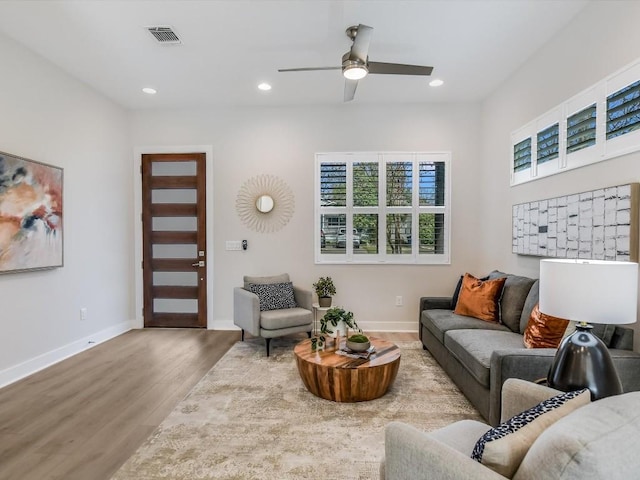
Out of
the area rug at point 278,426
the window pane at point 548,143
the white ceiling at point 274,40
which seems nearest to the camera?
the area rug at point 278,426

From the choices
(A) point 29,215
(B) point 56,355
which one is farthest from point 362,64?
(B) point 56,355

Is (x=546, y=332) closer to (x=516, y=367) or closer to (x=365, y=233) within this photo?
(x=516, y=367)

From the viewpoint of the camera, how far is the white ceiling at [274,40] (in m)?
2.73

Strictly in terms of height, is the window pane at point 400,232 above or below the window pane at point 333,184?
below

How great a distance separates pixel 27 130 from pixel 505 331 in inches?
189

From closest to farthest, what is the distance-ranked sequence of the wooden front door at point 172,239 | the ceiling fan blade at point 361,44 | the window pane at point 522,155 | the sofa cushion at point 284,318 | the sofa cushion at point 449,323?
the ceiling fan blade at point 361,44 < the sofa cushion at point 449,323 < the window pane at point 522,155 < the sofa cushion at point 284,318 < the wooden front door at point 172,239

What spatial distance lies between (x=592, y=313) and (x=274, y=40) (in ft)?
10.4

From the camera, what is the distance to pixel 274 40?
321 cm

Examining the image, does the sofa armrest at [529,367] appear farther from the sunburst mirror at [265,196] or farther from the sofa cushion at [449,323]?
the sunburst mirror at [265,196]

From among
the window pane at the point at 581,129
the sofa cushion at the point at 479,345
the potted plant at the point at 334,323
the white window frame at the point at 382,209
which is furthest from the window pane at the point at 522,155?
the potted plant at the point at 334,323

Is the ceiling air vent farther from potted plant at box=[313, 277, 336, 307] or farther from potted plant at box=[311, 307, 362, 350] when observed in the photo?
potted plant at box=[313, 277, 336, 307]

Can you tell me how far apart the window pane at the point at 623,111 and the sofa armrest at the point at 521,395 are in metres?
1.87

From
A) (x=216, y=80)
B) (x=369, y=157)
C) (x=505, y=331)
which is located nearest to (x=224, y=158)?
(x=216, y=80)

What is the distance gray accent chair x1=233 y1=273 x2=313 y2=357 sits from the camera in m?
3.85
